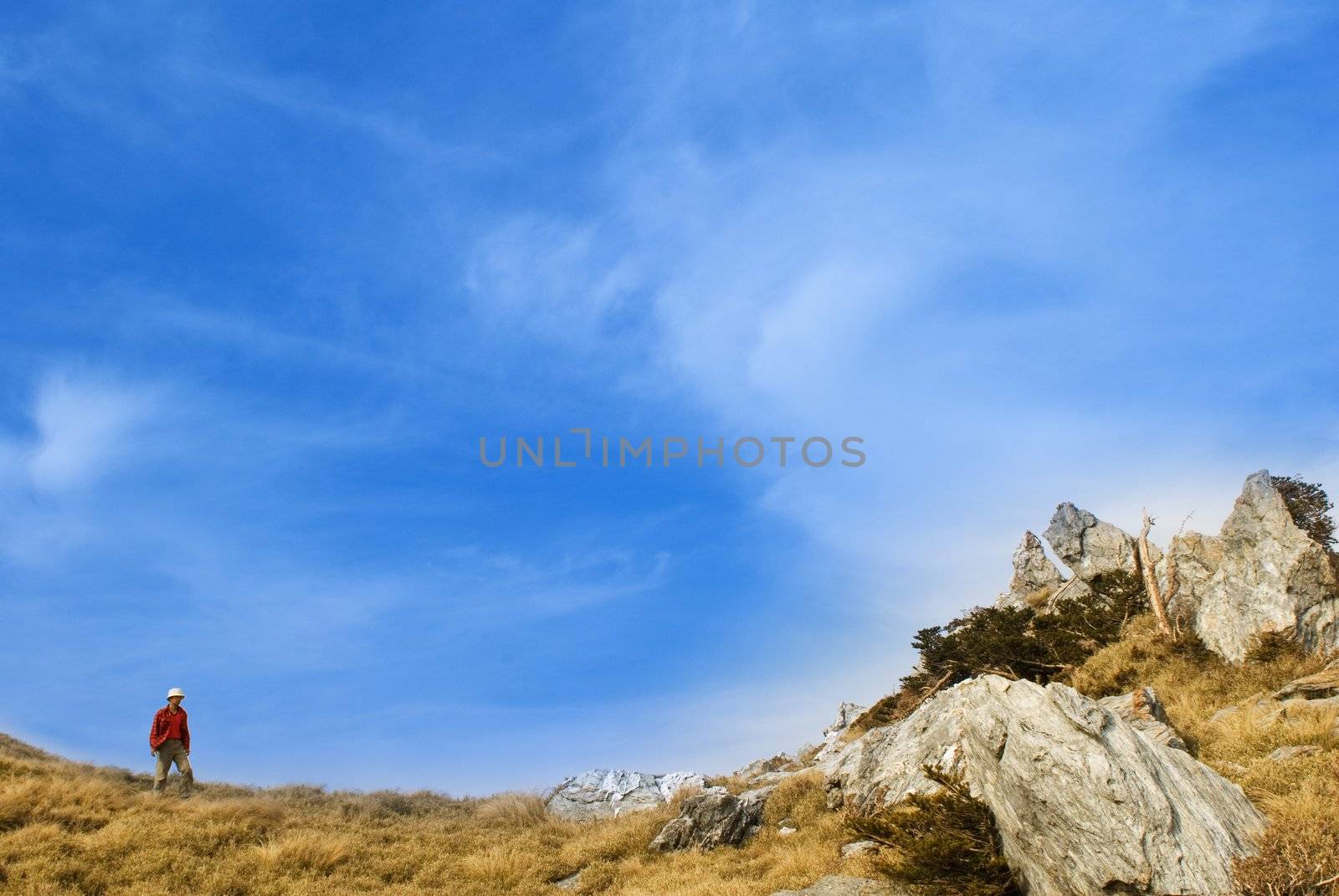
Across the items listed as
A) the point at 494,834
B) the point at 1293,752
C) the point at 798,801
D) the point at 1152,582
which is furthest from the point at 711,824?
the point at 1152,582

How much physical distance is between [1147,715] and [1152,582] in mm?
10798

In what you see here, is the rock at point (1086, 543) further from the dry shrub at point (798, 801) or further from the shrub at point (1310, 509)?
the dry shrub at point (798, 801)

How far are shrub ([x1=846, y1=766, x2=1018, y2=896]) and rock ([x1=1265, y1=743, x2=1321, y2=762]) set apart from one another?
19.4 ft

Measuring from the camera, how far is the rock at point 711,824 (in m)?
17.8

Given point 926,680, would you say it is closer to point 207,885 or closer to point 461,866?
point 461,866

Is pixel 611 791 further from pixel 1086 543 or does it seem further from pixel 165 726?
pixel 1086 543

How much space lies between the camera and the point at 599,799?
82.7 ft

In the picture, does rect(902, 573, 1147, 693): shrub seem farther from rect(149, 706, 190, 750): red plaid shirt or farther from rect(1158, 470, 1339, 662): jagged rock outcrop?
rect(149, 706, 190, 750): red plaid shirt

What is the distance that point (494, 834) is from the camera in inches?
819

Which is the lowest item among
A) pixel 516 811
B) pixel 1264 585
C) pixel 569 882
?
pixel 569 882

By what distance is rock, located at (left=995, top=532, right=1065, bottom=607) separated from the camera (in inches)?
1538

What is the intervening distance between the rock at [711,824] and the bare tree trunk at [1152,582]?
1287cm

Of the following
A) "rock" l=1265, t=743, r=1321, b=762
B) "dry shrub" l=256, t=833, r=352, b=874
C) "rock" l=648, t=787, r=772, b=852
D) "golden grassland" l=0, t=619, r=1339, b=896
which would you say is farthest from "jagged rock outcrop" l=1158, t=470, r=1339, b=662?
"dry shrub" l=256, t=833, r=352, b=874

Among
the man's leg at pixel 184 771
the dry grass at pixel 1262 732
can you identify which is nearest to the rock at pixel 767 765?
the dry grass at pixel 1262 732
